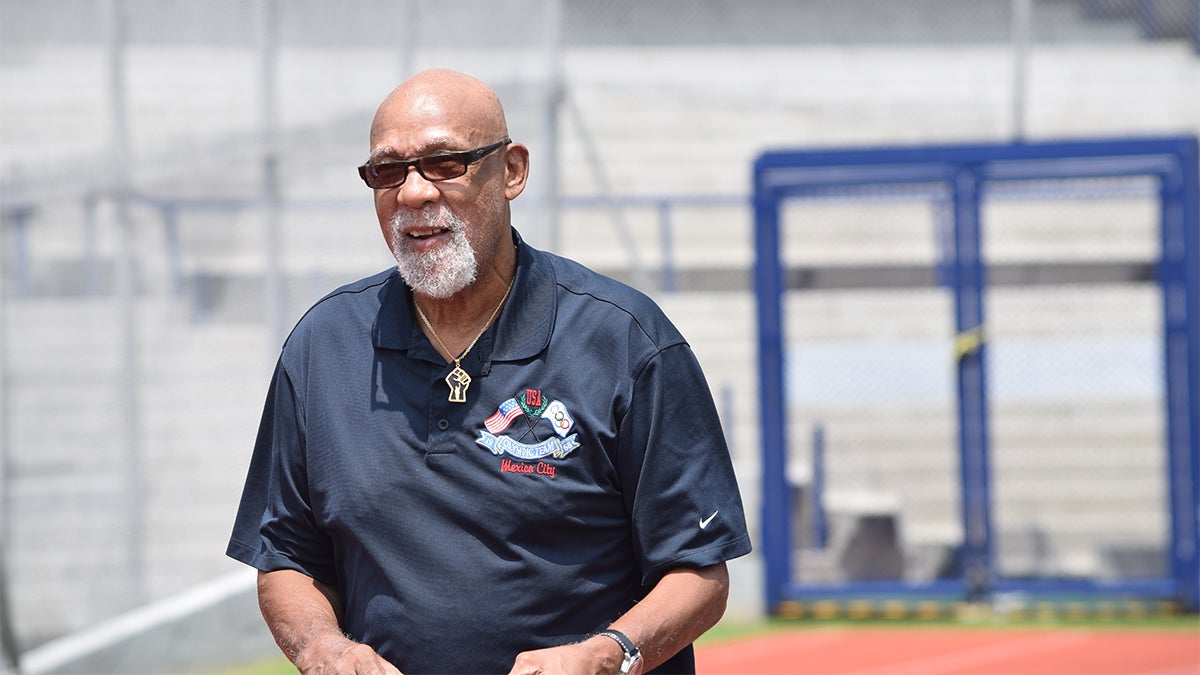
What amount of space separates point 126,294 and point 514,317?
4.23 metres

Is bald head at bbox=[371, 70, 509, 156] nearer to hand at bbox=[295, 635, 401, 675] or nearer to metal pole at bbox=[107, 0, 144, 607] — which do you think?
hand at bbox=[295, 635, 401, 675]

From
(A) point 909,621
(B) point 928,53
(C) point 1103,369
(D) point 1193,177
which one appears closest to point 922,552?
(A) point 909,621

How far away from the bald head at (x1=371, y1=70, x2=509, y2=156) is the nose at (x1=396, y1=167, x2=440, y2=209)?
0.04 metres

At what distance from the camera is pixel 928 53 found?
11.9m

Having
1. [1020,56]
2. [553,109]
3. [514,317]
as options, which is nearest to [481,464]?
[514,317]

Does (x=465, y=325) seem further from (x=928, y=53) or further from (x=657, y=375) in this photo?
(x=928, y=53)

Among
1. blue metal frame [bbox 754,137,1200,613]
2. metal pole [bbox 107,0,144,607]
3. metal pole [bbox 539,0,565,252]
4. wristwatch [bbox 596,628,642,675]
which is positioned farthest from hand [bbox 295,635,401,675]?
metal pole [bbox 539,0,565,252]

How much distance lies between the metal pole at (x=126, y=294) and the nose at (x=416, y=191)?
418cm

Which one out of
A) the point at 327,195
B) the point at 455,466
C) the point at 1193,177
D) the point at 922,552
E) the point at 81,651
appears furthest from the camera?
the point at 922,552

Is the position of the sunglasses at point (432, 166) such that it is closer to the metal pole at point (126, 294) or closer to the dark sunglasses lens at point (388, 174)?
the dark sunglasses lens at point (388, 174)

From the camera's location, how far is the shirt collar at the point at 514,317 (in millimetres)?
2469

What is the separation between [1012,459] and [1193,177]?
209 centimetres

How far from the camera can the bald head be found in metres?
2.41

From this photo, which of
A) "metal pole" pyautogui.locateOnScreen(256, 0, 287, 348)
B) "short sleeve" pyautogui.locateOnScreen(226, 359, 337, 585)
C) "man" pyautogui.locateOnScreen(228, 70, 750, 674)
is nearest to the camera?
"man" pyautogui.locateOnScreen(228, 70, 750, 674)
